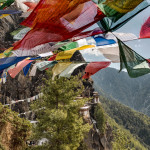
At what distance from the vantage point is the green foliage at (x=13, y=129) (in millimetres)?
5047

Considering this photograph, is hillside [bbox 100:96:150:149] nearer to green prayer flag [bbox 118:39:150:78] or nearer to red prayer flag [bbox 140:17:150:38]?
green prayer flag [bbox 118:39:150:78]

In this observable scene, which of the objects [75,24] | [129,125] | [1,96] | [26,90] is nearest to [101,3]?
[75,24]

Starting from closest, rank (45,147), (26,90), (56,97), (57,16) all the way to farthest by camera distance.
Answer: (57,16) → (45,147) → (56,97) → (26,90)

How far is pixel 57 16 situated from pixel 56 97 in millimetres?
6325

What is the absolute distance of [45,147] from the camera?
6.49 m

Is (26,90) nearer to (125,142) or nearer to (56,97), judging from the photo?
(56,97)

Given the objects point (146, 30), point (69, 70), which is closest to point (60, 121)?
point (69, 70)

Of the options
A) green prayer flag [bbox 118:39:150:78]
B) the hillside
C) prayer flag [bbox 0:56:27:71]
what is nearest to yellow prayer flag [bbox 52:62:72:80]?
prayer flag [bbox 0:56:27:71]

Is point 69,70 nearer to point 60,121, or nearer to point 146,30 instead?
point 146,30

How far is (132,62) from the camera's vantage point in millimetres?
2506

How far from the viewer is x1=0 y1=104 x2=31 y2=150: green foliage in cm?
505

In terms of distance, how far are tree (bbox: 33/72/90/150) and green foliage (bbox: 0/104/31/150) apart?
3.08 feet

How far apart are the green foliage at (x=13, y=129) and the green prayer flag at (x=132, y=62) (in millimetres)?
5008

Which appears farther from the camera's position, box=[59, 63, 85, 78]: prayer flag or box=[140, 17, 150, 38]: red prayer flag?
box=[59, 63, 85, 78]: prayer flag
